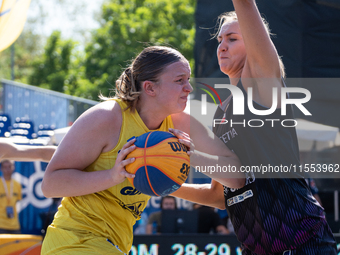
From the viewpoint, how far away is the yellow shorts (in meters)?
2.24

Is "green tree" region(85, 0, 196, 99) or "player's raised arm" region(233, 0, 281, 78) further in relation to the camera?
"green tree" region(85, 0, 196, 99)

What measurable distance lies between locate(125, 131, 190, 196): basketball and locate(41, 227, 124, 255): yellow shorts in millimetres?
427

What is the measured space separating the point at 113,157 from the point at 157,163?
0.31 metres

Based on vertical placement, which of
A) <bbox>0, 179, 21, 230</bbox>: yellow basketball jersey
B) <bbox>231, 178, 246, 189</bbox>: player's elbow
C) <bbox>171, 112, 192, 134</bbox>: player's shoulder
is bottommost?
<bbox>0, 179, 21, 230</bbox>: yellow basketball jersey

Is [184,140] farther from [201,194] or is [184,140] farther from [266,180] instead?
[201,194]

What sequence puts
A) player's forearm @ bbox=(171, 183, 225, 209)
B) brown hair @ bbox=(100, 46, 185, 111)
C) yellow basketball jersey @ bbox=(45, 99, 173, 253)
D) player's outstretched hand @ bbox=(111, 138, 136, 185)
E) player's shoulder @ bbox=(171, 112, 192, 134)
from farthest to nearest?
player's forearm @ bbox=(171, 183, 225, 209) → player's shoulder @ bbox=(171, 112, 192, 134) → brown hair @ bbox=(100, 46, 185, 111) → yellow basketball jersey @ bbox=(45, 99, 173, 253) → player's outstretched hand @ bbox=(111, 138, 136, 185)

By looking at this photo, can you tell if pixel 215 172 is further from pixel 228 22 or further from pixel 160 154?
pixel 228 22

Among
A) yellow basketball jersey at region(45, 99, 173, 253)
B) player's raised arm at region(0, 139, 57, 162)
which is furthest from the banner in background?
yellow basketball jersey at region(45, 99, 173, 253)

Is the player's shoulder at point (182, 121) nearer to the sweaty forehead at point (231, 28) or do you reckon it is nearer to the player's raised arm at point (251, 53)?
the player's raised arm at point (251, 53)

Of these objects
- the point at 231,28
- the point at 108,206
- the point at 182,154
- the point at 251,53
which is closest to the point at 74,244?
the point at 108,206

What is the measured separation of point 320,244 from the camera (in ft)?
7.91

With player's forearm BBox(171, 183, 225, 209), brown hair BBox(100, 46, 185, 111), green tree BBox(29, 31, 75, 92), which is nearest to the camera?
brown hair BBox(100, 46, 185, 111)

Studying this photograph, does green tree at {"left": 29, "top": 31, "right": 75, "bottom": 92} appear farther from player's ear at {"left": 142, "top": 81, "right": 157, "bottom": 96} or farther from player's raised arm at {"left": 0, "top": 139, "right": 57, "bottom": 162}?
player's ear at {"left": 142, "top": 81, "right": 157, "bottom": 96}

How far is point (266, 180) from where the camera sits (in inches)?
99.2
